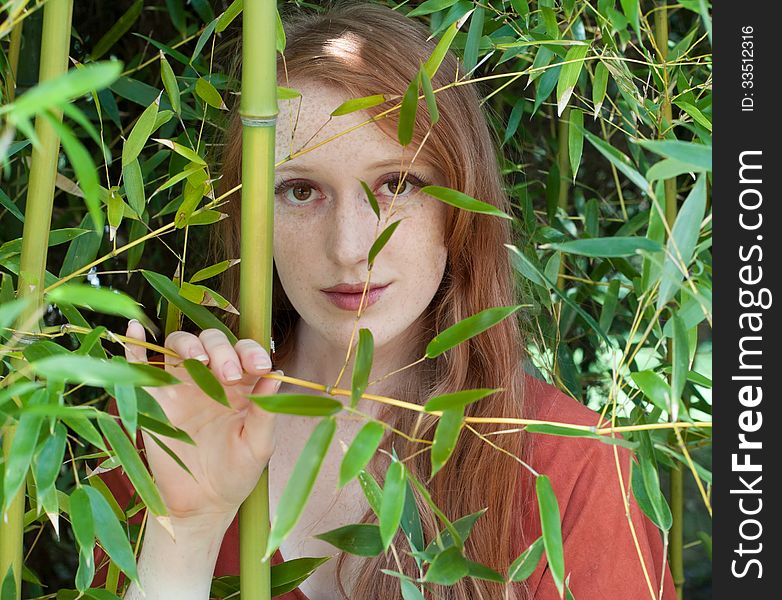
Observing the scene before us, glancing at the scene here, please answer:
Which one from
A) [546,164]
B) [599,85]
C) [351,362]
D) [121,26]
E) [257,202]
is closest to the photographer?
[257,202]

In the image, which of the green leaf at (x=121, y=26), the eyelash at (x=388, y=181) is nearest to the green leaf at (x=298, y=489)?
the eyelash at (x=388, y=181)

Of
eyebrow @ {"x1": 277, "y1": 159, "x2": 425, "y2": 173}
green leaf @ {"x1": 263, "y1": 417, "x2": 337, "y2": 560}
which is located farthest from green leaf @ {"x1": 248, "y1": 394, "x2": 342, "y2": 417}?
eyebrow @ {"x1": 277, "y1": 159, "x2": 425, "y2": 173}

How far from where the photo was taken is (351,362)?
1.11 metres

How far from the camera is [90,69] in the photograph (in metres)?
0.36

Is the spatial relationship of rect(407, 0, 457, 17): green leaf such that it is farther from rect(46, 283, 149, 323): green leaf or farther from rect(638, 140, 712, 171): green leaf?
rect(46, 283, 149, 323): green leaf

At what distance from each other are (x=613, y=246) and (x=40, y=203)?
39 centimetres

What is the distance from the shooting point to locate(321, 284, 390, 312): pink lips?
0.94 metres

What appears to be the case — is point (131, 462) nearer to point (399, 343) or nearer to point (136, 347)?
point (136, 347)

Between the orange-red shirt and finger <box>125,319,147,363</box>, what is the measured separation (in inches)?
15.8

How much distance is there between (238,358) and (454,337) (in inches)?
5.8

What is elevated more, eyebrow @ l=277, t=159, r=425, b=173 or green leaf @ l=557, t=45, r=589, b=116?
green leaf @ l=557, t=45, r=589, b=116

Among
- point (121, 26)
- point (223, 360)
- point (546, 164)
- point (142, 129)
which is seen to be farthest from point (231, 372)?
point (546, 164)
